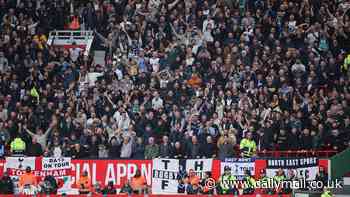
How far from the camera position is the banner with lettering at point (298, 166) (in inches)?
1138

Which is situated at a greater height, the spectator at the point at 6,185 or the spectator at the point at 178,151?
the spectator at the point at 178,151

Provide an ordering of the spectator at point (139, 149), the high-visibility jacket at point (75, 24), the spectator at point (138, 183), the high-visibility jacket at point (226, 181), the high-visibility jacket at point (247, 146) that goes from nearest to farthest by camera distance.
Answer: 1. the high-visibility jacket at point (226, 181)
2. the spectator at point (138, 183)
3. the high-visibility jacket at point (247, 146)
4. the spectator at point (139, 149)
5. the high-visibility jacket at point (75, 24)

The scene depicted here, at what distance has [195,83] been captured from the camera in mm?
32969

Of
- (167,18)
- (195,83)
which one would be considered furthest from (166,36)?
(195,83)

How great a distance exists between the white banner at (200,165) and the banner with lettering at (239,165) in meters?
0.39

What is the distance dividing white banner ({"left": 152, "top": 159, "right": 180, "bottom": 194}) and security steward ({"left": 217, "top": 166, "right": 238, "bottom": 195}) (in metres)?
1.36

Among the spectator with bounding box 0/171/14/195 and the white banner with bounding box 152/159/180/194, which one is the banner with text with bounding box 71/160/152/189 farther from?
the spectator with bounding box 0/171/14/195

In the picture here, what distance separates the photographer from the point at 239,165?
29.0m

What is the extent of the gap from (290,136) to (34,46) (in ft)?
35.0

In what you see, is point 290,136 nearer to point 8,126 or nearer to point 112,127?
point 112,127

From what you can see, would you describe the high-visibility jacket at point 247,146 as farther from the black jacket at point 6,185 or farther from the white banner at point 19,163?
the black jacket at point 6,185

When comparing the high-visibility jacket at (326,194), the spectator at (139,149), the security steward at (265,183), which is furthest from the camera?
the spectator at (139,149)

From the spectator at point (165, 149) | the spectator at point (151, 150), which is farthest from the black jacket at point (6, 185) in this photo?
the spectator at point (165, 149)

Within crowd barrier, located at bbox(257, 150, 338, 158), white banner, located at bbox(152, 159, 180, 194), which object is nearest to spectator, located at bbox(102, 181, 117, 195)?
white banner, located at bbox(152, 159, 180, 194)
